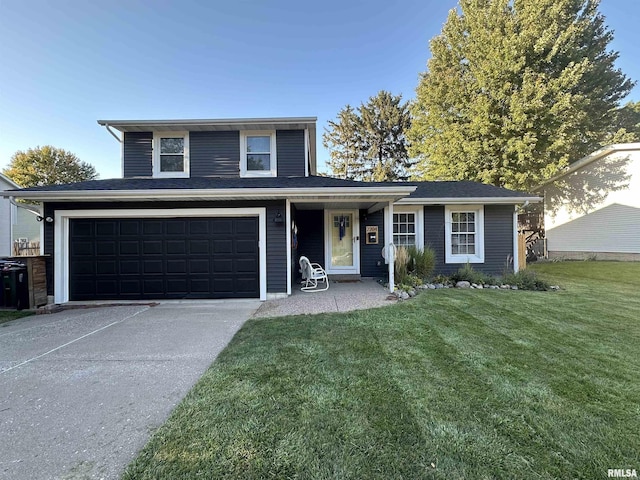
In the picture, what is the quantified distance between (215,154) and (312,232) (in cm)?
385

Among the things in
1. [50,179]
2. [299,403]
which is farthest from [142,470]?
[50,179]

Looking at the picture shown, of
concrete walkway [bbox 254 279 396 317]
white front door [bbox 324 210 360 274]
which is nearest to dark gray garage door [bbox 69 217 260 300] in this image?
concrete walkway [bbox 254 279 396 317]

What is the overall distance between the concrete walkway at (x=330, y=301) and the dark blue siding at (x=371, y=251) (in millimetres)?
1601

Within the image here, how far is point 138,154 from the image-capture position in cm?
883

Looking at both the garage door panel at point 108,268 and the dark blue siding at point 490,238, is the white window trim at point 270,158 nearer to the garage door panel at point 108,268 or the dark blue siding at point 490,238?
the garage door panel at point 108,268

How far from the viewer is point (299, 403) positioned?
2.49m

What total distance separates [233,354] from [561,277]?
1152 cm

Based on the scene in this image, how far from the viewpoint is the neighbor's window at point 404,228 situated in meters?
9.63

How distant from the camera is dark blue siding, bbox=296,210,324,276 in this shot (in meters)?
9.50

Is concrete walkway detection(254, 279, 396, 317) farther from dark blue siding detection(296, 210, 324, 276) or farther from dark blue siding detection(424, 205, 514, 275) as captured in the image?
dark blue siding detection(424, 205, 514, 275)

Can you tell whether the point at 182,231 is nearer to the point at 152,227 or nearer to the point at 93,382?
the point at 152,227

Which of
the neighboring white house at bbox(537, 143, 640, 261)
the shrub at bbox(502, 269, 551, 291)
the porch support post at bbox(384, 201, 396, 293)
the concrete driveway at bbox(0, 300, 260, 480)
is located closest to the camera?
the concrete driveway at bbox(0, 300, 260, 480)

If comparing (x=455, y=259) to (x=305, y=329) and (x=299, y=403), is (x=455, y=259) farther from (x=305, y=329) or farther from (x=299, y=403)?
(x=299, y=403)

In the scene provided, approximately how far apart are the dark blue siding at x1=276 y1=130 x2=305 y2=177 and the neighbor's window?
3586 millimetres
